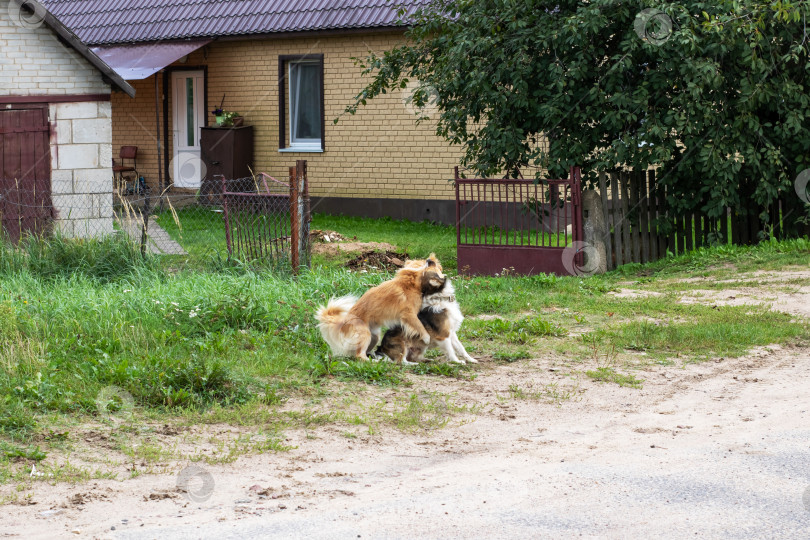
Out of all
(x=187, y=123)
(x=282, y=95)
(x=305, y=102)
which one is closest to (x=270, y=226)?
(x=305, y=102)

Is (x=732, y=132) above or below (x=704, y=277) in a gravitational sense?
above

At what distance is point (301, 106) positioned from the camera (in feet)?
67.5

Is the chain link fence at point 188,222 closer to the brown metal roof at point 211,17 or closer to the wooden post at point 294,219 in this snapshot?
the wooden post at point 294,219

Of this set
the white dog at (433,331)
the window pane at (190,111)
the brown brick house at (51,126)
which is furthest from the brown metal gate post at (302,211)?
the window pane at (190,111)

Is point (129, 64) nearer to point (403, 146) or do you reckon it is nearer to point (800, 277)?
point (403, 146)

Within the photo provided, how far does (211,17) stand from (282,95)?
7.80 feet

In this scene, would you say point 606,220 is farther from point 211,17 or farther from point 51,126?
point 211,17

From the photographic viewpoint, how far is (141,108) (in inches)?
894

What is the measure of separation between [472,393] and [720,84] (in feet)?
21.7

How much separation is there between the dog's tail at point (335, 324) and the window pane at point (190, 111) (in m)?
15.9

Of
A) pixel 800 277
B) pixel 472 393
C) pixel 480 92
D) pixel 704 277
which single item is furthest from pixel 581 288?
pixel 472 393

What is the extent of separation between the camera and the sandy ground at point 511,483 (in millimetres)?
4340

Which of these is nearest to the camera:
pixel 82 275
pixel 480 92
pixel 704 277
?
pixel 82 275

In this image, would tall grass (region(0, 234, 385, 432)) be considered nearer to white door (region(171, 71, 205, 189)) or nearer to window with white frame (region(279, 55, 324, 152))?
window with white frame (region(279, 55, 324, 152))
